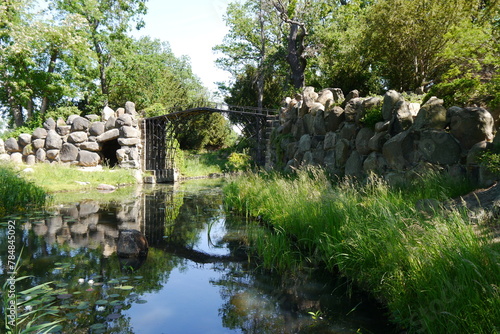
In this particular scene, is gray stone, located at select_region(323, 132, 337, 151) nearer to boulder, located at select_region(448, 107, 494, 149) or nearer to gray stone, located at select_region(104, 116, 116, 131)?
boulder, located at select_region(448, 107, 494, 149)

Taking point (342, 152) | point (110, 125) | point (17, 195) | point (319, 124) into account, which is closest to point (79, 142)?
point (110, 125)

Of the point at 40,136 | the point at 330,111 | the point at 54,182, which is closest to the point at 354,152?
the point at 330,111

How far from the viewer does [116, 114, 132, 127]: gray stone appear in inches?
807

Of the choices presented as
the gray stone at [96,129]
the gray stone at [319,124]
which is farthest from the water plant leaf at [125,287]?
the gray stone at [96,129]

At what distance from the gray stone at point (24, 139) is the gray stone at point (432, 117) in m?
20.0

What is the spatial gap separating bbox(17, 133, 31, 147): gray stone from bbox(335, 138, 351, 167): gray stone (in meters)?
17.8

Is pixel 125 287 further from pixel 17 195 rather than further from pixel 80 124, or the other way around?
pixel 80 124

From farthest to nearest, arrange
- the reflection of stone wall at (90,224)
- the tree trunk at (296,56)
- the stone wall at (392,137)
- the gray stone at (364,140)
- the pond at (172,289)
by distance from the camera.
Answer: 1. the tree trunk at (296,56)
2. the gray stone at (364,140)
3. the reflection of stone wall at (90,224)
4. the stone wall at (392,137)
5. the pond at (172,289)

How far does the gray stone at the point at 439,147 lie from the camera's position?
21.3 ft

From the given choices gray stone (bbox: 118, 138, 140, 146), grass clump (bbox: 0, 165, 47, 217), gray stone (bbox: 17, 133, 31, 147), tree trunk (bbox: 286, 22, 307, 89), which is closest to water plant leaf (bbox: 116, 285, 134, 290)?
grass clump (bbox: 0, 165, 47, 217)

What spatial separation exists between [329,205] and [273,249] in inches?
44.0

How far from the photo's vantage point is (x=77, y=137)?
19969 millimetres

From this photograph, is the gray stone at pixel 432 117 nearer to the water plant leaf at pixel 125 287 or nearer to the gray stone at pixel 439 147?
the gray stone at pixel 439 147

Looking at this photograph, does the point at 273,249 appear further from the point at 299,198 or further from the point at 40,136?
the point at 40,136
